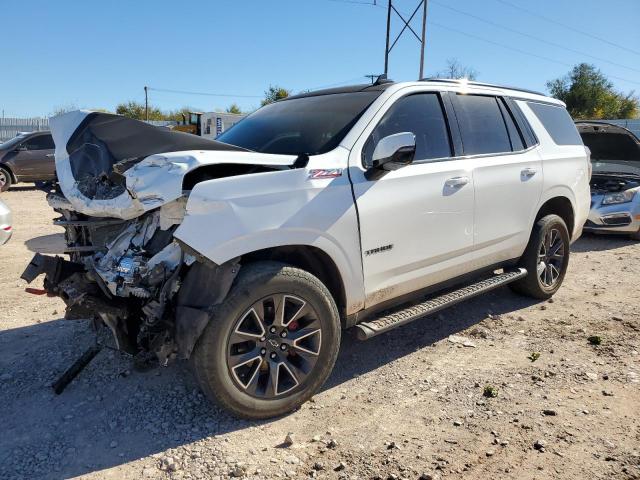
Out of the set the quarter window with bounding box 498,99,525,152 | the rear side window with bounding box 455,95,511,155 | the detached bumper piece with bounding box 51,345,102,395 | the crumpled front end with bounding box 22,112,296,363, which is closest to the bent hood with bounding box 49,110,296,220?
the crumpled front end with bounding box 22,112,296,363

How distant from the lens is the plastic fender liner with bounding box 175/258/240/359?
Result: 269cm

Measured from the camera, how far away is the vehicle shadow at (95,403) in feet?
8.93

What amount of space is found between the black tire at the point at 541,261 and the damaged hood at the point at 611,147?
453cm

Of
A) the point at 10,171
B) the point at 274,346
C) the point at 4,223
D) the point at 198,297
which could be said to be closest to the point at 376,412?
the point at 274,346

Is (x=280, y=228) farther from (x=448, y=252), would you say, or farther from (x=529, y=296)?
(x=529, y=296)

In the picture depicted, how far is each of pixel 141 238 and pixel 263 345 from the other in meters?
0.96

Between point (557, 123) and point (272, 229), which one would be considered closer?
point (272, 229)

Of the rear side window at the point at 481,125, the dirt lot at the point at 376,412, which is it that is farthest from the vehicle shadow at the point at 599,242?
the rear side window at the point at 481,125

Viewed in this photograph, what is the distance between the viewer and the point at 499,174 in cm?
427

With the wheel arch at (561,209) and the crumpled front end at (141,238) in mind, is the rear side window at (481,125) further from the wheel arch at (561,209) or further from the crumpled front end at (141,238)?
the crumpled front end at (141,238)

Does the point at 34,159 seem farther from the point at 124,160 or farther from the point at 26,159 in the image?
the point at 124,160

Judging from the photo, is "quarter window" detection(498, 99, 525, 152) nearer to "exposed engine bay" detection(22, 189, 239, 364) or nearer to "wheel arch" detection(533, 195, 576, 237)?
"wheel arch" detection(533, 195, 576, 237)

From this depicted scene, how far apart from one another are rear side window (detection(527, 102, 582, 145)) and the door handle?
1698 millimetres

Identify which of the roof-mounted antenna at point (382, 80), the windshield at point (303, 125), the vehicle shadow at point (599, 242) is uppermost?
the roof-mounted antenna at point (382, 80)
